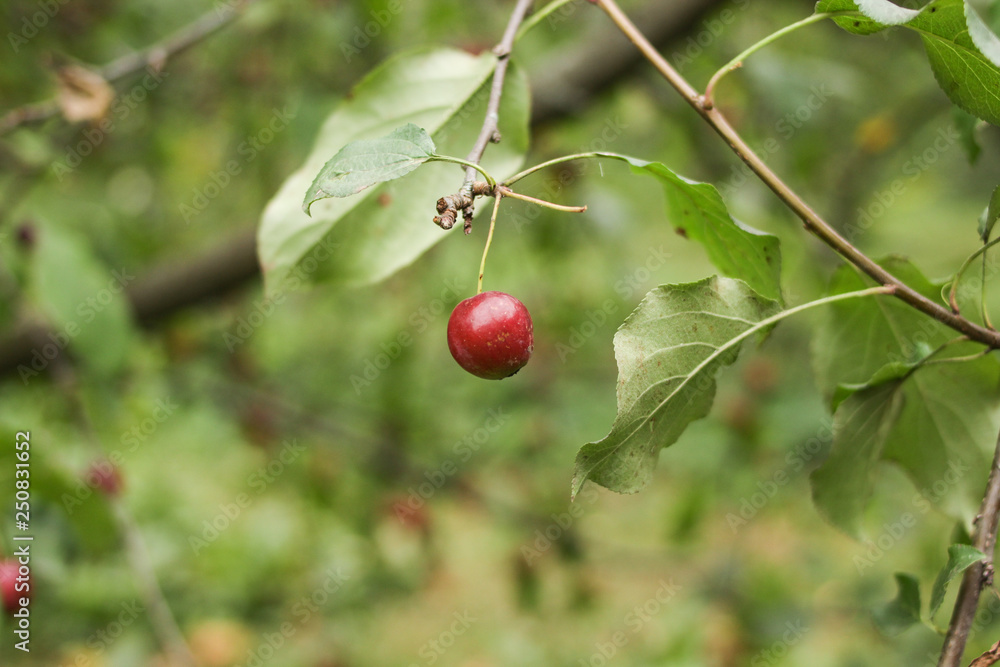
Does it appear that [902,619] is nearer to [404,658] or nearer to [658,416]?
[658,416]

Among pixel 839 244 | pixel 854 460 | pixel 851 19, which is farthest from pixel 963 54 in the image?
pixel 854 460

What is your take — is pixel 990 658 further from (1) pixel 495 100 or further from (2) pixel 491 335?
(1) pixel 495 100

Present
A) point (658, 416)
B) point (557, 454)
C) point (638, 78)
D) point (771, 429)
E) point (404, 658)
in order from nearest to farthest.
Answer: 1. point (658, 416)
2. point (638, 78)
3. point (771, 429)
4. point (557, 454)
5. point (404, 658)

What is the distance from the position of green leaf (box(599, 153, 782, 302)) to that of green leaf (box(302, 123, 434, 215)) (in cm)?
22

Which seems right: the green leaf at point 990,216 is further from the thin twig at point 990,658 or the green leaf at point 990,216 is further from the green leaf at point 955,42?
the thin twig at point 990,658

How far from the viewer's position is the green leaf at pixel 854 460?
93cm

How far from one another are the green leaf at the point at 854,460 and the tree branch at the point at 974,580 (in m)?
0.14

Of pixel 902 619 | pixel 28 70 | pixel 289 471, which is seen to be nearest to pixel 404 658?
pixel 289 471

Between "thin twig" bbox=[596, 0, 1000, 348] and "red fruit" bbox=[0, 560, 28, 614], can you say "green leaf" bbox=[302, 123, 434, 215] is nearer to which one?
"thin twig" bbox=[596, 0, 1000, 348]

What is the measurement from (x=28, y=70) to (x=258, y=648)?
7.68ft

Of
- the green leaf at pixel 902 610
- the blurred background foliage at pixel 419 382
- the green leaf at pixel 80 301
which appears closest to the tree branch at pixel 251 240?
the blurred background foliage at pixel 419 382

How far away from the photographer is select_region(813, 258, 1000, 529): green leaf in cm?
96

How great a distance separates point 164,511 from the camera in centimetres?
302

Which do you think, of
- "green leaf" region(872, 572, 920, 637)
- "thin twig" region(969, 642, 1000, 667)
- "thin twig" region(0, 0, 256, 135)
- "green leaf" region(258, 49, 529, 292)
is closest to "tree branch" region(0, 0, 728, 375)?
"thin twig" region(0, 0, 256, 135)
